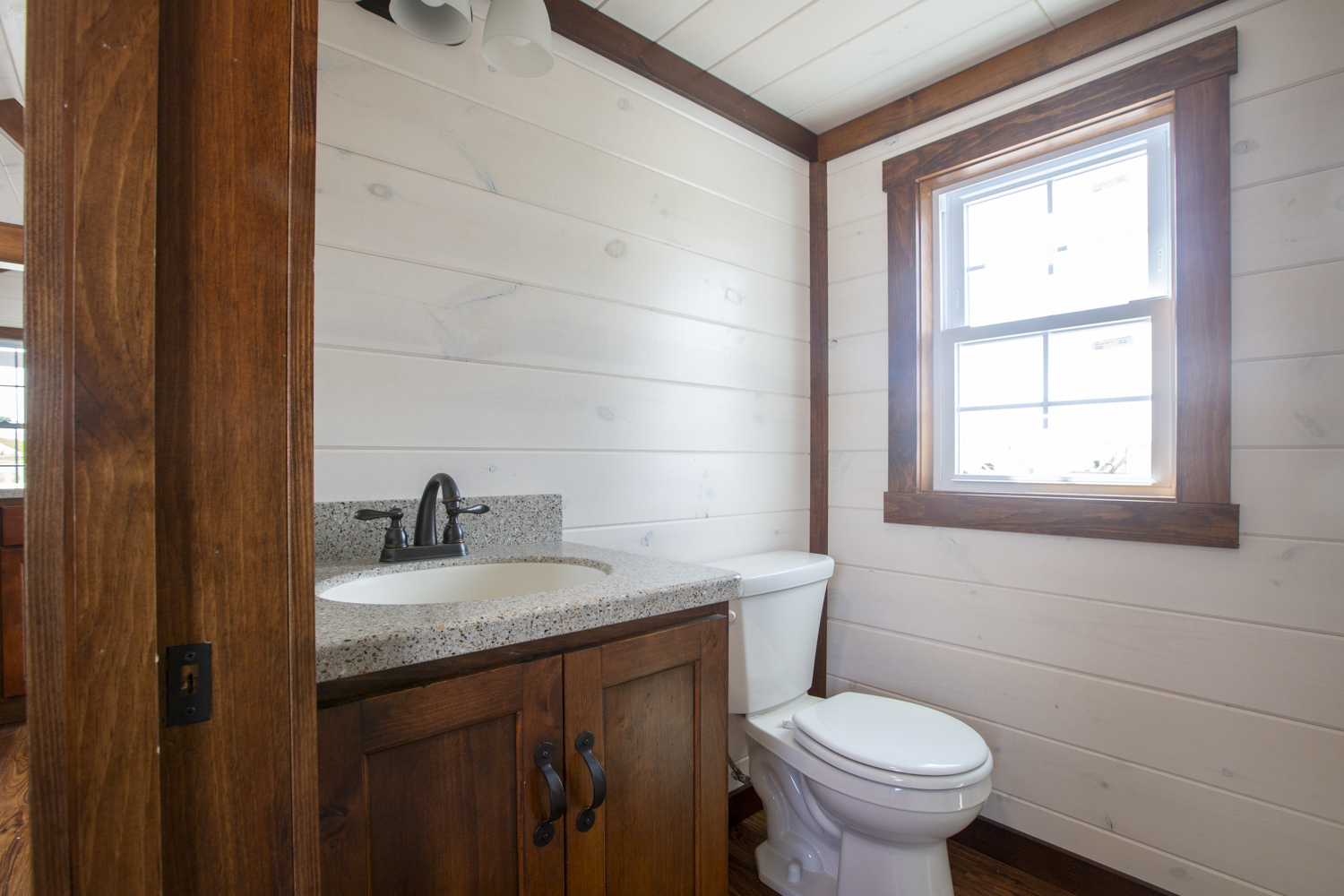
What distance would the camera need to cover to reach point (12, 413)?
41 cm

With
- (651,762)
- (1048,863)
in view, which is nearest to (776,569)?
(651,762)

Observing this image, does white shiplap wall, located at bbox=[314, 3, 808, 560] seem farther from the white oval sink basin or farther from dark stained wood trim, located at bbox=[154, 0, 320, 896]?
dark stained wood trim, located at bbox=[154, 0, 320, 896]

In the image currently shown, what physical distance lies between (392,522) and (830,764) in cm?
104

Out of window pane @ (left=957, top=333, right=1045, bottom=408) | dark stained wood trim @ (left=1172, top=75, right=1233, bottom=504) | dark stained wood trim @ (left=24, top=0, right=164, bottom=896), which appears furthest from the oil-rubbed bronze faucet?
dark stained wood trim @ (left=1172, top=75, right=1233, bottom=504)

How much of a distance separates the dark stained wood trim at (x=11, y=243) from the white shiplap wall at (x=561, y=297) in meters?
0.75

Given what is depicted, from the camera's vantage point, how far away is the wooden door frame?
14.5 inches

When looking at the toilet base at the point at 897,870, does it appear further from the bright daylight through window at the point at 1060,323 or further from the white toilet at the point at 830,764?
the bright daylight through window at the point at 1060,323

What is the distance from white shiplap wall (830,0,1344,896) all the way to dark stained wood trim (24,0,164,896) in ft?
5.86

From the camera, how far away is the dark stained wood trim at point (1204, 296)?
4.42ft

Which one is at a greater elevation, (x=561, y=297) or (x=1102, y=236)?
(x=1102, y=236)

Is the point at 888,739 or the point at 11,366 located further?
the point at 888,739

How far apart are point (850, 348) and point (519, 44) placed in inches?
50.7

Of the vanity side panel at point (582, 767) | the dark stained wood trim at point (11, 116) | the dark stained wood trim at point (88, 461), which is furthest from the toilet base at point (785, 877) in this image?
the dark stained wood trim at point (11, 116)

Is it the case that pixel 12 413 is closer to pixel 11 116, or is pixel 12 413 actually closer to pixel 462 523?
pixel 11 116
